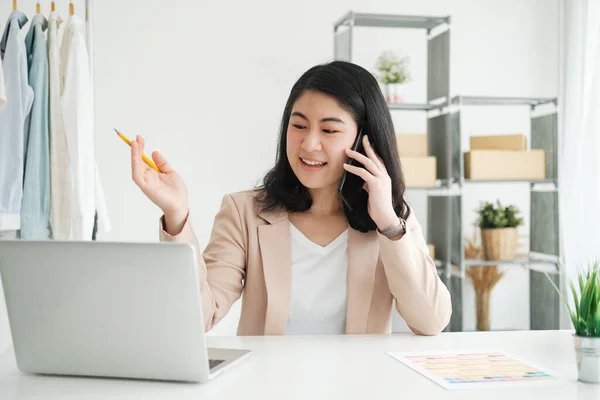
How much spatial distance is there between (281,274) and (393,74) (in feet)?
7.65

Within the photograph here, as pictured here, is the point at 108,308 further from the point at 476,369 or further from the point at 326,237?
the point at 326,237

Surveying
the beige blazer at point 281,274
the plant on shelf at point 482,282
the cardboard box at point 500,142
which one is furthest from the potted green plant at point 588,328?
the plant on shelf at point 482,282

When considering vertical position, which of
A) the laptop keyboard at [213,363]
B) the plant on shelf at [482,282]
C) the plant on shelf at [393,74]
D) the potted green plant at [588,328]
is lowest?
the plant on shelf at [482,282]

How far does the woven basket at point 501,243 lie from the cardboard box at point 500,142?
453 millimetres

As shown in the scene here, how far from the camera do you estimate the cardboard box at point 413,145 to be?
3.85m

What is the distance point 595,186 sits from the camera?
151 inches

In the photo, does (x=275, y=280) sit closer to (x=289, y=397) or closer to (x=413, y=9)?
(x=289, y=397)

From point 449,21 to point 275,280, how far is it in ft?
8.21

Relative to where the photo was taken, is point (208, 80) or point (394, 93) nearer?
point (394, 93)

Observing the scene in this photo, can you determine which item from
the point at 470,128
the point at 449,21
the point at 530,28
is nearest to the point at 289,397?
the point at 449,21

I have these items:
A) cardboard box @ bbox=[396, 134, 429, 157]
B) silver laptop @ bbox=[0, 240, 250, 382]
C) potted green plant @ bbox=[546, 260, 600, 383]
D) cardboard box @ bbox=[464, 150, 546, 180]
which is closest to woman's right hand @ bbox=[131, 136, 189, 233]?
silver laptop @ bbox=[0, 240, 250, 382]

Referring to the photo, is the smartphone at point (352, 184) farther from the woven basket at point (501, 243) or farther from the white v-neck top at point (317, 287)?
the woven basket at point (501, 243)

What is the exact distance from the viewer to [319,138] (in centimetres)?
180

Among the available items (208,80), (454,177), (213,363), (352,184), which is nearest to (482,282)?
(454,177)
